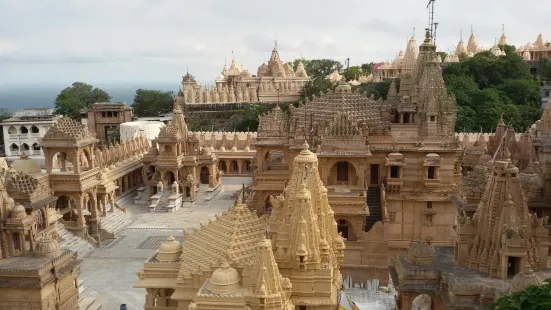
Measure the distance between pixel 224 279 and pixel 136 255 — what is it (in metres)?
16.8

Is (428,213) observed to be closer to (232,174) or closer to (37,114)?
(232,174)

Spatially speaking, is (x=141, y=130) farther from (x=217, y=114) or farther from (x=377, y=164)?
(x=377, y=164)

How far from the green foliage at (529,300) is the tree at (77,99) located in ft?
248

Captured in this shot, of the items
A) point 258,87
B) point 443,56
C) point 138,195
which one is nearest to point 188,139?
point 138,195

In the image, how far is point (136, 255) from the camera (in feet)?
92.5

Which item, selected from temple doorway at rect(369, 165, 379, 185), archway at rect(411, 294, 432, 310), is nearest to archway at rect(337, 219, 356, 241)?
temple doorway at rect(369, 165, 379, 185)

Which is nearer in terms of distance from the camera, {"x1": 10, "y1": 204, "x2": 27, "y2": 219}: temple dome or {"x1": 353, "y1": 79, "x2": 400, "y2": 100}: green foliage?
{"x1": 10, "y1": 204, "x2": 27, "y2": 219}: temple dome

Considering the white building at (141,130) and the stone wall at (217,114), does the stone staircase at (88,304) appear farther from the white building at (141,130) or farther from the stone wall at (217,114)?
the stone wall at (217,114)

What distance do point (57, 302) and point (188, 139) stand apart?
78.3ft

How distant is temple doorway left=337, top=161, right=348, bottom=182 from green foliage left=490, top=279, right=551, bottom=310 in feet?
46.5

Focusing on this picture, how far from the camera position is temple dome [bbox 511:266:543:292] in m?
12.8

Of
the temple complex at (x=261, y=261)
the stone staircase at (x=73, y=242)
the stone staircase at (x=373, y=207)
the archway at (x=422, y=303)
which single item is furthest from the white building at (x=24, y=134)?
the archway at (x=422, y=303)

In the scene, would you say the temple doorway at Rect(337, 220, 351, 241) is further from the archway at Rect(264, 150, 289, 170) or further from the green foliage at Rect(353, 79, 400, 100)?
the green foliage at Rect(353, 79, 400, 100)

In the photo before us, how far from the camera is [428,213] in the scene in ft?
83.9
